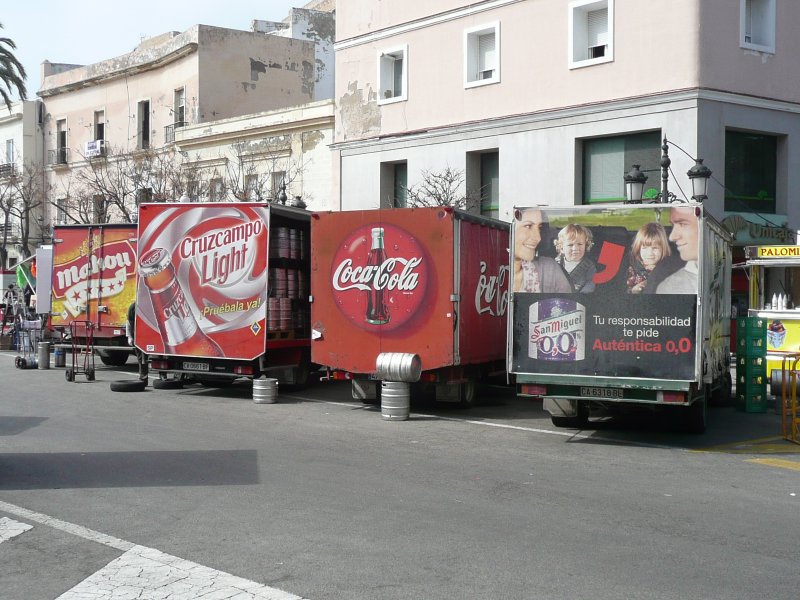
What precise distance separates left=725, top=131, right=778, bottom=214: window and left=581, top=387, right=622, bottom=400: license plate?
12555 mm

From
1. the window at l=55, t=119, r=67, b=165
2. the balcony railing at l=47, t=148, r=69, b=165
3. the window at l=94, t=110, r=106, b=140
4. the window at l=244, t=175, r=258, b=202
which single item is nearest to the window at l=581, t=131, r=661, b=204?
the window at l=244, t=175, r=258, b=202

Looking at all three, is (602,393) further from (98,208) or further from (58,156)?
(58,156)

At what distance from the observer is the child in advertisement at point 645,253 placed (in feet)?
39.2

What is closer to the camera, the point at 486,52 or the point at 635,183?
the point at 635,183

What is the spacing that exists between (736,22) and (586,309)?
13.6 m

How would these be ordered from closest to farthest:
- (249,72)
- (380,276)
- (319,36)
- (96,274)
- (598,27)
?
(380,276), (96,274), (598,27), (249,72), (319,36)

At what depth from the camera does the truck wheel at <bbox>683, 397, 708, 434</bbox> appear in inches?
520

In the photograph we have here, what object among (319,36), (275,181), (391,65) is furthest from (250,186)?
(319,36)

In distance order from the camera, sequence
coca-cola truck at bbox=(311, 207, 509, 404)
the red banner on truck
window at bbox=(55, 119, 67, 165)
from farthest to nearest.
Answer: window at bbox=(55, 119, 67, 165)
the red banner on truck
coca-cola truck at bbox=(311, 207, 509, 404)

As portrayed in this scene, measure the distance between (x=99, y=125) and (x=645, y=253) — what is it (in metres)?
39.6

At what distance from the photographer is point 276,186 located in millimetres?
35031

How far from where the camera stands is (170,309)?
59.3ft

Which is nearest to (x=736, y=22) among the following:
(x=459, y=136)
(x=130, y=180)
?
(x=459, y=136)

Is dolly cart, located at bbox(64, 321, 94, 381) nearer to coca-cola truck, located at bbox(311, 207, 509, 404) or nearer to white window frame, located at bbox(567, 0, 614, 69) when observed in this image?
coca-cola truck, located at bbox(311, 207, 509, 404)
